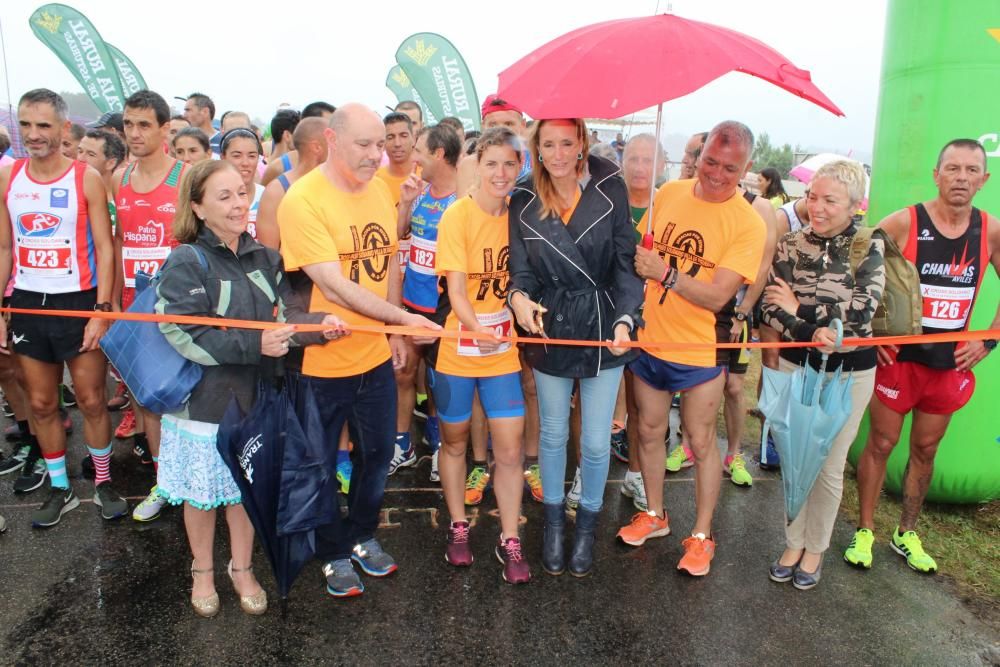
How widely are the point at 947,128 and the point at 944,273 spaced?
1.06m

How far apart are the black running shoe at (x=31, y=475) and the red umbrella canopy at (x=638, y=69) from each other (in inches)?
141

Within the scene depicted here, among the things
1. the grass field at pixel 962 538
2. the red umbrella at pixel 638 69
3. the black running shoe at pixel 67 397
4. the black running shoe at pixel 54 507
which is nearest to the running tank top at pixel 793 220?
the grass field at pixel 962 538

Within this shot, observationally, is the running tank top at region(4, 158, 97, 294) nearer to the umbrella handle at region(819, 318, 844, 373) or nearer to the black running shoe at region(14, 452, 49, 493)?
the black running shoe at region(14, 452, 49, 493)

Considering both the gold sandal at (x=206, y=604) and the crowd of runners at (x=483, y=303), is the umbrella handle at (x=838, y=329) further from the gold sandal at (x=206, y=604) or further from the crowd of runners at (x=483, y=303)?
the gold sandal at (x=206, y=604)

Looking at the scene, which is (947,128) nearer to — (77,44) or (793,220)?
(793,220)

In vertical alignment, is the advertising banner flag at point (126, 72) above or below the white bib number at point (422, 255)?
above

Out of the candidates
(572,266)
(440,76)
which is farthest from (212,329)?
(440,76)

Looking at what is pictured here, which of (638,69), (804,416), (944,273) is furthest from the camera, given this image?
(944,273)

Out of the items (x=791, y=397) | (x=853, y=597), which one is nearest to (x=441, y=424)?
(x=791, y=397)

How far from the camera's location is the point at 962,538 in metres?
4.01

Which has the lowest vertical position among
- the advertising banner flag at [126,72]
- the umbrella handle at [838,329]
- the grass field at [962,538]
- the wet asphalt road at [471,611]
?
the wet asphalt road at [471,611]

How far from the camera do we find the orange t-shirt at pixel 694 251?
10.5 feet

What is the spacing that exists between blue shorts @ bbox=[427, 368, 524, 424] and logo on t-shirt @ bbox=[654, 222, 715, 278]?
0.98 m

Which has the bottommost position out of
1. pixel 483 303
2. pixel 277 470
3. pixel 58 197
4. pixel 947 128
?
pixel 277 470
